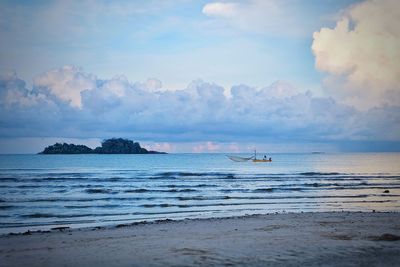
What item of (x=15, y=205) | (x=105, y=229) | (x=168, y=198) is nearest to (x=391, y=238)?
(x=105, y=229)

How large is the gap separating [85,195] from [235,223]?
19806 mm

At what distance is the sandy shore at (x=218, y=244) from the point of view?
10.0 meters

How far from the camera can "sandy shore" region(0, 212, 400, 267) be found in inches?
395

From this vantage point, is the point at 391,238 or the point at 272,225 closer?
the point at 391,238

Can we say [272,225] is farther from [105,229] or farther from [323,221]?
[105,229]

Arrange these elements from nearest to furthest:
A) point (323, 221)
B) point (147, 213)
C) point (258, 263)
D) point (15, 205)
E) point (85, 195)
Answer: point (258, 263), point (323, 221), point (147, 213), point (15, 205), point (85, 195)

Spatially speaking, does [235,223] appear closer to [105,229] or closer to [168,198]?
[105,229]

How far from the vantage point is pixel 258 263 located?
9.69 metres

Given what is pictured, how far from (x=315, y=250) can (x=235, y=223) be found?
628 cm

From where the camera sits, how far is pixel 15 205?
26.5 m

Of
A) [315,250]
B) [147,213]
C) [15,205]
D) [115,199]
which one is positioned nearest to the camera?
[315,250]

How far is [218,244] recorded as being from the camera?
12.0 metres

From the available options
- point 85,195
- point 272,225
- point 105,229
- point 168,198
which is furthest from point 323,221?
point 85,195

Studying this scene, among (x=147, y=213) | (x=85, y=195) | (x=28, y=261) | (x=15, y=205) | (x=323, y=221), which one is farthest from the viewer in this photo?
(x=85, y=195)
